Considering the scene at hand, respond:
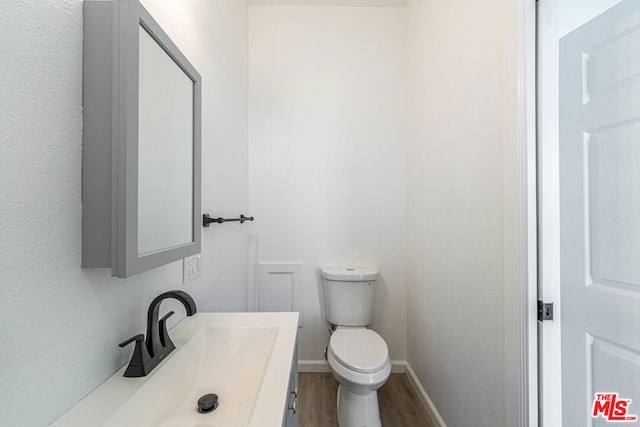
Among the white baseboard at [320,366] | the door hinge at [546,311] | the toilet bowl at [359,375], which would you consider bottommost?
the white baseboard at [320,366]

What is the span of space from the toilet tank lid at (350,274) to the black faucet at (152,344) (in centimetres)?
121

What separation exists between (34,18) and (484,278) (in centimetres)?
152

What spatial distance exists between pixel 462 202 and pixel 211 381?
127cm

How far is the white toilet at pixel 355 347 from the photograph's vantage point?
4.52 feet

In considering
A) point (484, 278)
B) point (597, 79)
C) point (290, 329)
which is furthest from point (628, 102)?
point (290, 329)

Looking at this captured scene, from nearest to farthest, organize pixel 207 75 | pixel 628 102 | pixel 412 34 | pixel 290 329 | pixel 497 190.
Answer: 1. pixel 628 102
2. pixel 290 329
3. pixel 497 190
4. pixel 207 75
5. pixel 412 34

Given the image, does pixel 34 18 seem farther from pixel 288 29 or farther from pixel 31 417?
pixel 288 29

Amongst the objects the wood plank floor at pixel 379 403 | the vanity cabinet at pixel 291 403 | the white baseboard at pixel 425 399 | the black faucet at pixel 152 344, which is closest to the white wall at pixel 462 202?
the white baseboard at pixel 425 399

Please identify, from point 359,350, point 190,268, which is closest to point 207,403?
point 190,268

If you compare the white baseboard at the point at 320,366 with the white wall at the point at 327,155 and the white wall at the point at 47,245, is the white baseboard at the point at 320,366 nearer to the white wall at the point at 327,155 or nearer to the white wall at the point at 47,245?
the white wall at the point at 327,155

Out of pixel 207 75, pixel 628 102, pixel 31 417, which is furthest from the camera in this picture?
pixel 207 75

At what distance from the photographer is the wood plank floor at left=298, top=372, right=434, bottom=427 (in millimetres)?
1613

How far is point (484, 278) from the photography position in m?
1.16

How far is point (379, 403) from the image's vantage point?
177 centimetres
